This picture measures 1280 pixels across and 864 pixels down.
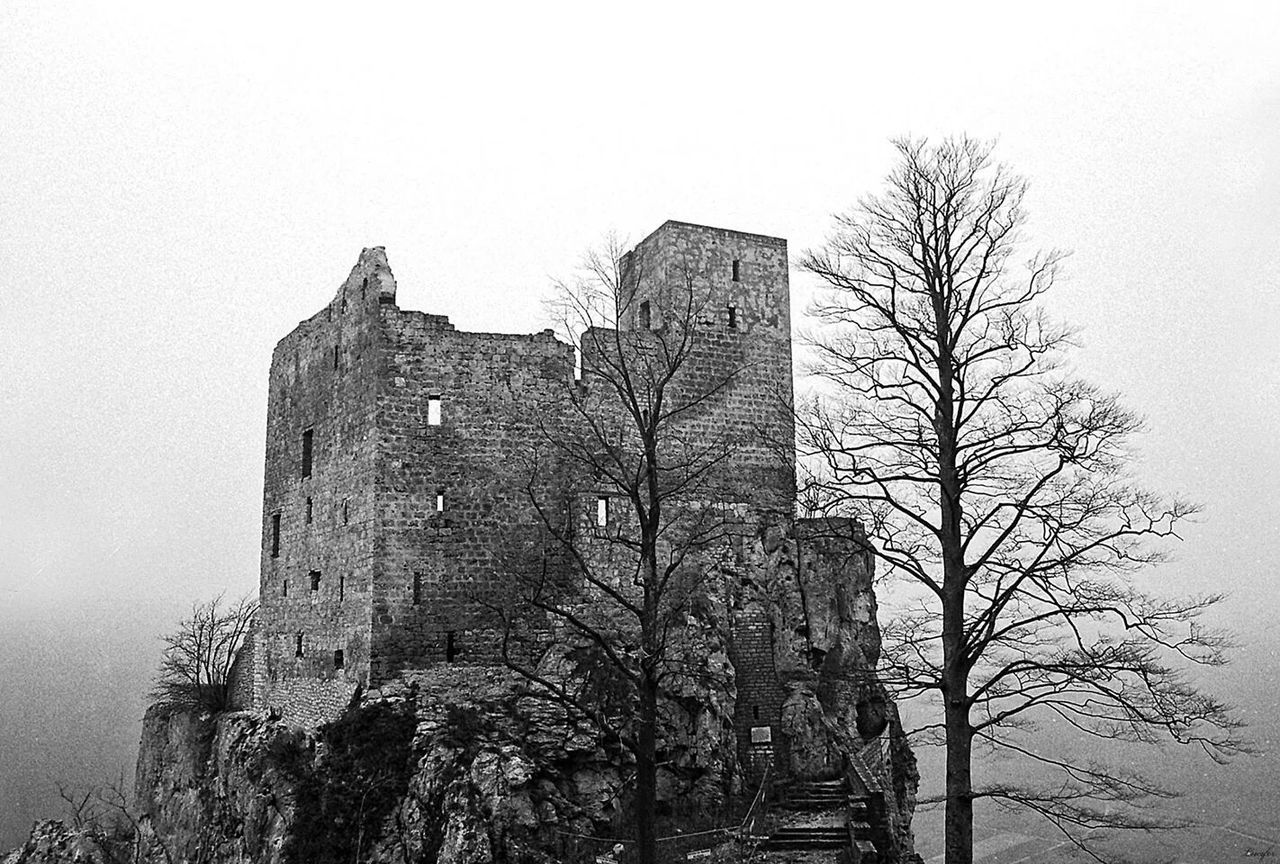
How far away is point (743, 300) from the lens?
28188 millimetres

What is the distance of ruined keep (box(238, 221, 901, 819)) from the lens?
24219 millimetres

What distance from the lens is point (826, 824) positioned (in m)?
22.7

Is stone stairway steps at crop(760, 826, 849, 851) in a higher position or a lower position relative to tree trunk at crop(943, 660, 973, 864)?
lower

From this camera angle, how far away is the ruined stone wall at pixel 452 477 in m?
23.9

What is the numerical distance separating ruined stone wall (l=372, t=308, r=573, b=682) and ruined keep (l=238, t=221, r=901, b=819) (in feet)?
0.12

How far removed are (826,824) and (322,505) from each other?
13995 millimetres

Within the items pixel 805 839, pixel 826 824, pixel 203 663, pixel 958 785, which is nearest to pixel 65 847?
pixel 203 663

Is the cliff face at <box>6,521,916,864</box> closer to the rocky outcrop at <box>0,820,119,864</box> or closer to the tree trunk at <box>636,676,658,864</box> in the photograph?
the tree trunk at <box>636,676,658,864</box>

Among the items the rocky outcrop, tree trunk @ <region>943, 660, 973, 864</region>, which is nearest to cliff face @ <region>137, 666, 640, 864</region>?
tree trunk @ <region>943, 660, 973, 864</region>

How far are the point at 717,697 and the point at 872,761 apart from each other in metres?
4.21

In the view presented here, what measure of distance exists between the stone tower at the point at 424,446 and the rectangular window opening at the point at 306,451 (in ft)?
0.18

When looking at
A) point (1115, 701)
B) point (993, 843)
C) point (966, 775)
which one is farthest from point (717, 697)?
point (993, 843)

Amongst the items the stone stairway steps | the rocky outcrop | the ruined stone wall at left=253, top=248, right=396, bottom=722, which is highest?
the ruined stone wall at left=253, top=248, right=396, bottom=722

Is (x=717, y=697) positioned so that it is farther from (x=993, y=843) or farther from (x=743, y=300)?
(x=993, y=843)
